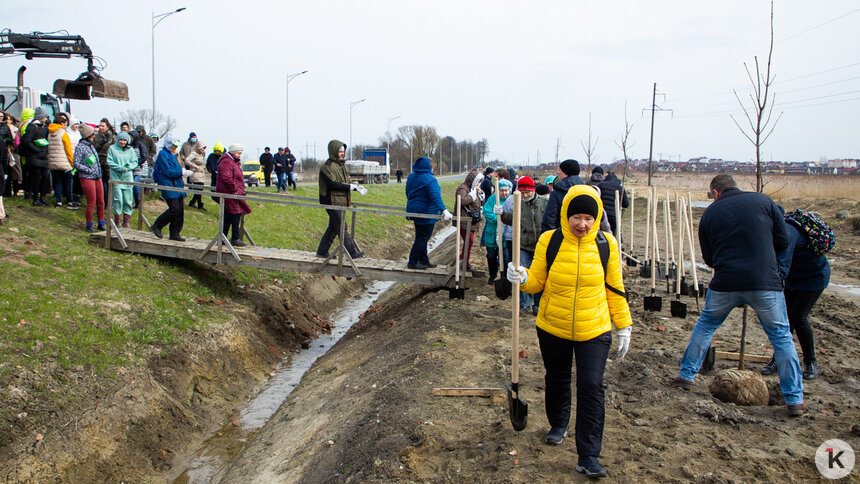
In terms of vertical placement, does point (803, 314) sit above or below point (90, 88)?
below

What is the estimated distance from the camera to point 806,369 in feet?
19.3

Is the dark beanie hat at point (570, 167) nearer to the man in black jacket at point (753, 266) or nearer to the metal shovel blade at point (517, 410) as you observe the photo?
the man in black jacket at point (753, 266)

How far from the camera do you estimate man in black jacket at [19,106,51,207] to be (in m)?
10.6

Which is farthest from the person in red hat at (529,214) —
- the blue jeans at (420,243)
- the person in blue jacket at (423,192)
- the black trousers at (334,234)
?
the black trousers at (334,234)

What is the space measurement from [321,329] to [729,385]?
284 inches

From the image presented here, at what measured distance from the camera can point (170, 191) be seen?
32.8 feet

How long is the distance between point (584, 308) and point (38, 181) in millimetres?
10636

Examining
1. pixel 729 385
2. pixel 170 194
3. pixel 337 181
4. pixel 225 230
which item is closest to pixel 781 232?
pixel 729 385

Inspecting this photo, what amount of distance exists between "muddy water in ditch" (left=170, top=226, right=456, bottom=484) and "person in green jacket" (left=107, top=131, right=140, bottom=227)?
4.10m

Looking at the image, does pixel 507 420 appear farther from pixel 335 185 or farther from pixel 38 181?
pixel 38 181

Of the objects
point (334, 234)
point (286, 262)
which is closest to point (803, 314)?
point (334, 234)

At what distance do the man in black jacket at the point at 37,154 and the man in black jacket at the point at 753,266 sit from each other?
1085cm

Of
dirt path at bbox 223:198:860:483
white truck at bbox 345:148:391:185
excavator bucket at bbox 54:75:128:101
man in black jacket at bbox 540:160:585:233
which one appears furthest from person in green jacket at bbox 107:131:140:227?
white truck at bbox 345:148:391:185

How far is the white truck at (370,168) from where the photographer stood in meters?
47.5
